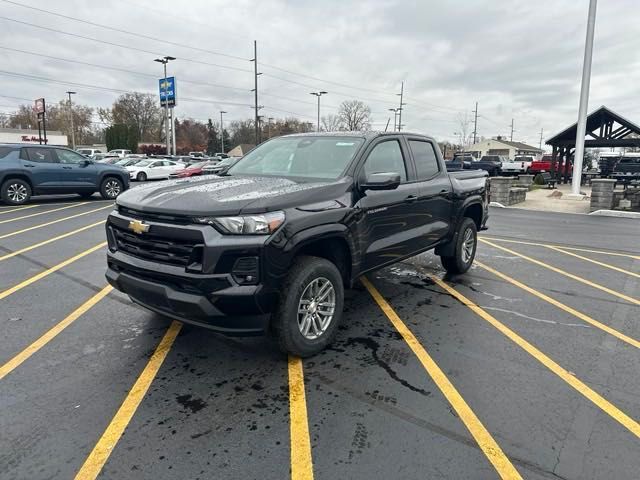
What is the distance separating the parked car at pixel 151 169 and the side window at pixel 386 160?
80.2 feet

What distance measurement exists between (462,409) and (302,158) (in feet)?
8.94

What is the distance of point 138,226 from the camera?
332 centimetres

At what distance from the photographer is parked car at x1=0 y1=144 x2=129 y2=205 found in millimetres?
12352

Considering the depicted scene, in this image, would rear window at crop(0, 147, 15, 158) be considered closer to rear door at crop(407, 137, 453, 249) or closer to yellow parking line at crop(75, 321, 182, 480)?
yellow parking line at crop(75, 321, 182, 480)

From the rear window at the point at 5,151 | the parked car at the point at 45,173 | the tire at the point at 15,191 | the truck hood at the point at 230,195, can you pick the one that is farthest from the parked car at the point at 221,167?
the rear window at the point at 5,151

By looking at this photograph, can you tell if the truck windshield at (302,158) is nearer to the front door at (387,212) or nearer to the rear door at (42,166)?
the front door at (387,212)

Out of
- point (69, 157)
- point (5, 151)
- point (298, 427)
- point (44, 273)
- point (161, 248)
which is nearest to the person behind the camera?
point (298, 427)

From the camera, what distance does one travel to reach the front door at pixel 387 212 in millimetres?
4066

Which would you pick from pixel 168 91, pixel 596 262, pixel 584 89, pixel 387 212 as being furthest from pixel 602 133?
pixel 168 91

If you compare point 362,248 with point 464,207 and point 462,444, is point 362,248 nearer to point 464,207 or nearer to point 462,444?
point 462,444

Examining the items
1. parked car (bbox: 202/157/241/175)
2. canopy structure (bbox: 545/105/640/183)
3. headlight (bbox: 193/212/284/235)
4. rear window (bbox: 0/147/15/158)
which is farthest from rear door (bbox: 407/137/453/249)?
canopy structure (bbox: 545/105/640/183)

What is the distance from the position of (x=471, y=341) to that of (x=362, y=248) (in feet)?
4.31

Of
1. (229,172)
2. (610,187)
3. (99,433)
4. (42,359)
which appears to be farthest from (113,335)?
(610,187)

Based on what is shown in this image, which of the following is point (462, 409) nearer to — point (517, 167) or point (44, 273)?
point (44, 273)
